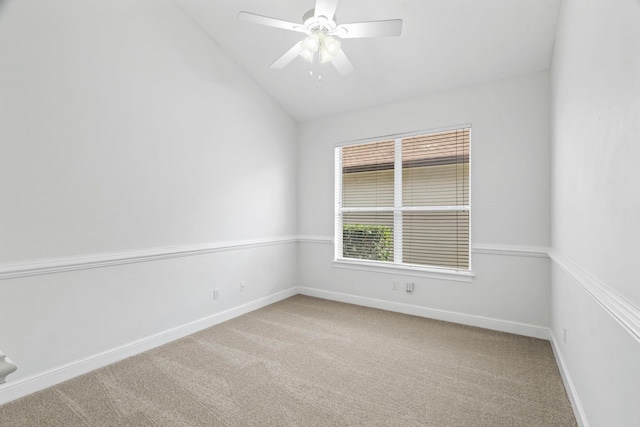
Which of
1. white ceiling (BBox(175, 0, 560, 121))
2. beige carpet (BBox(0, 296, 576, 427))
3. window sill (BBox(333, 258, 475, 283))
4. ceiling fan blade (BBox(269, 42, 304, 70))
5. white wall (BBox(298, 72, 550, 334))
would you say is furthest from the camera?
window sill (BBox(333, 258, 475, 283))

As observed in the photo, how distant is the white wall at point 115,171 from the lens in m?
2.19

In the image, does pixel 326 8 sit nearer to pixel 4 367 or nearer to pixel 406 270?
pixel 4 367

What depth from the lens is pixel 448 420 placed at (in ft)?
6.34

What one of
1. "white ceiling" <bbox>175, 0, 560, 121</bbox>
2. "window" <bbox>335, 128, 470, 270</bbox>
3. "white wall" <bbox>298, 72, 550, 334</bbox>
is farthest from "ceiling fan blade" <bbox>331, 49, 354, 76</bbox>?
"window" <bbox>335, 128, 470, 270</bbox>

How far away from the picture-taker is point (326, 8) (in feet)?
6.90

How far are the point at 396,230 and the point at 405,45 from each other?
209 cm

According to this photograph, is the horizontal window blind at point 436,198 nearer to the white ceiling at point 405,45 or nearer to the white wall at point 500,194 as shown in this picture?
the white wall at point 500,194

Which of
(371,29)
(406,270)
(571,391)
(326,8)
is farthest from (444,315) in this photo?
(326,8)

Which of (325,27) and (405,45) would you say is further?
(405,45)

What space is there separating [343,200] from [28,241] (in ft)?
10.9

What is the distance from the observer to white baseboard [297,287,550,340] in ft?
10.4

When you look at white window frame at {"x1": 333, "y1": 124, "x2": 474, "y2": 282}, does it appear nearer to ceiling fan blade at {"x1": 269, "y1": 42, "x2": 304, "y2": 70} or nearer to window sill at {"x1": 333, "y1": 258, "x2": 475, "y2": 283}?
window sill at {"x1": 333, "y1": 258, "x2": 475, "y2": 283}

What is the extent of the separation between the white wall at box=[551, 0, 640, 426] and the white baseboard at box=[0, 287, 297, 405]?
3171 millimetres

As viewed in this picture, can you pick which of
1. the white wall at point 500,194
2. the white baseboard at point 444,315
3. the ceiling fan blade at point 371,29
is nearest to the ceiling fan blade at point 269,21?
the ceiling fan blade at point 371,29
